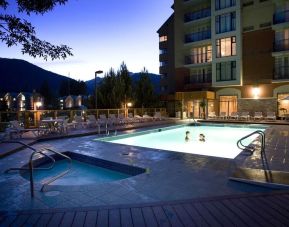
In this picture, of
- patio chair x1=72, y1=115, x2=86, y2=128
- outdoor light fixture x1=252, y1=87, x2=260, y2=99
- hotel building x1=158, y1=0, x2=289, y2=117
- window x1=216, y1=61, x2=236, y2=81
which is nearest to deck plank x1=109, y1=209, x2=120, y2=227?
patio chair x1=72, y1=115, x2=86, y2=128

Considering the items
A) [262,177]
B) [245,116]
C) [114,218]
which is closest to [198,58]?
[245,116]

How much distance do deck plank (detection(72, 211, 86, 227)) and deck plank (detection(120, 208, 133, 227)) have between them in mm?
543

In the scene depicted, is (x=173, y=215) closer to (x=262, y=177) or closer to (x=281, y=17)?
(x=262, y=177)

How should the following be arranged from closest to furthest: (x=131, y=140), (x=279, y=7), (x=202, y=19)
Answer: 1. (x=131, y=140)
2. (x=279, y=7)
3. (x=202, y=19)

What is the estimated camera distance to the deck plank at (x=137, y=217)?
11.1ft

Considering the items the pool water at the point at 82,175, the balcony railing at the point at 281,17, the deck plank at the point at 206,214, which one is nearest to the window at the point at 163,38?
the balcony railing at the point at 281,17

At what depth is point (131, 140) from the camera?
1384 cm

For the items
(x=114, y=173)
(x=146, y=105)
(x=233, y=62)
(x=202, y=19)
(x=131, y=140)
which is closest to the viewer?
(x=114, y=173)

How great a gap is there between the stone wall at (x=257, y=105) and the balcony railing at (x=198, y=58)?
20.6 feet

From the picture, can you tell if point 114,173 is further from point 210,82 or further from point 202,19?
point 202,19

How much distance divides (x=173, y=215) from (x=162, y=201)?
1.78ft

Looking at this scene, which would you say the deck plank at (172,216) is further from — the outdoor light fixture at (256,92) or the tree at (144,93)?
the tree at (144,93)

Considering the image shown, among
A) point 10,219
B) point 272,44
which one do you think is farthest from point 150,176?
point 272,44

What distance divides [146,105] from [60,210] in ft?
87.5
